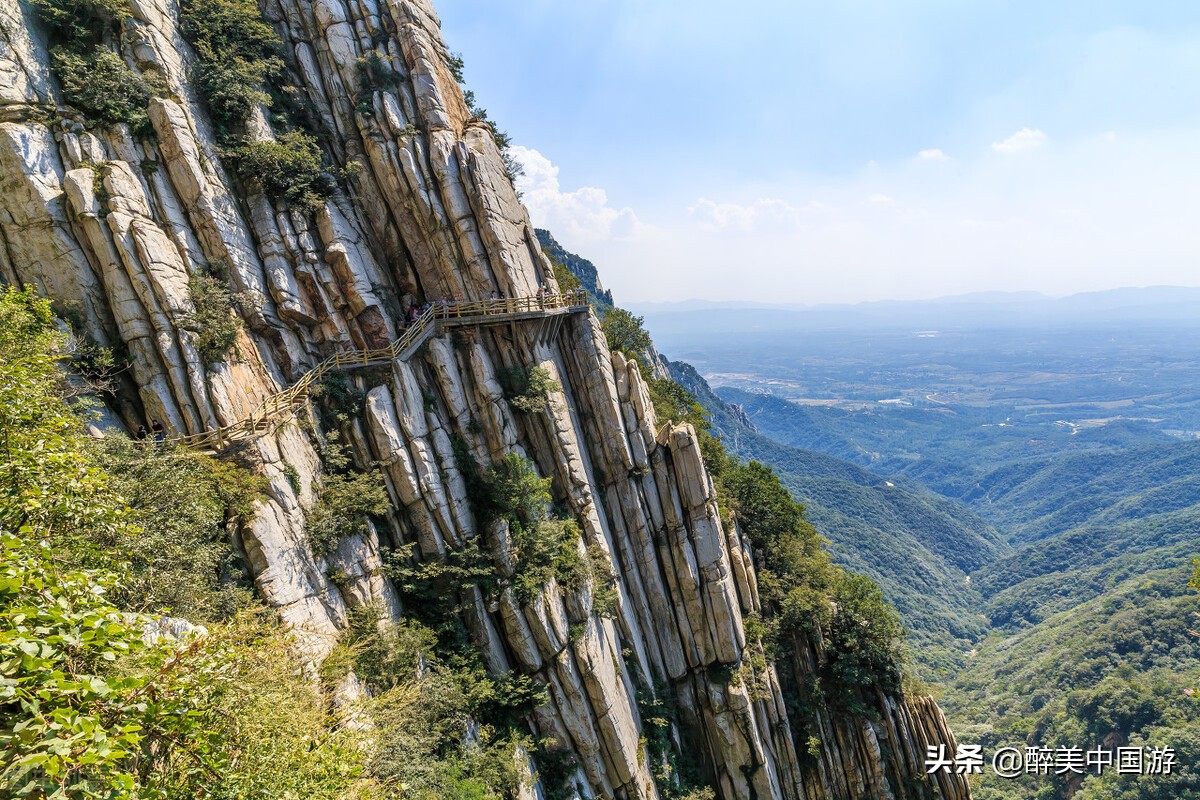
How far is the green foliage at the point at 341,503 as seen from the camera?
1827 cm

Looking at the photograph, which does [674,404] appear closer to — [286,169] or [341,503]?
[341,503]

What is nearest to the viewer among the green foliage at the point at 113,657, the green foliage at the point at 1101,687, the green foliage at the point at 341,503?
the green foliage at the point at 113,657

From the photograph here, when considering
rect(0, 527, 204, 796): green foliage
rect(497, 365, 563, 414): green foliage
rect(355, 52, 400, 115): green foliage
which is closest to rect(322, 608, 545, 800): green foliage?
rect(0, 527, 204, 796): green foliage

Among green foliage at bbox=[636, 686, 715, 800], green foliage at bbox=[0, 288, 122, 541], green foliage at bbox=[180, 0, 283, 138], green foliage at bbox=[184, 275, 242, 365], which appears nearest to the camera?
green foliage at bbox=[0, 288, 122, 541]

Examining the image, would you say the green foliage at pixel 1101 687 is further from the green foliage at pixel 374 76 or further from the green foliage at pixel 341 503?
the green foliage at pixel 374 76

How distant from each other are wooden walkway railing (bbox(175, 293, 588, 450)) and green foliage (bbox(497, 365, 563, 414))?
9.19ft

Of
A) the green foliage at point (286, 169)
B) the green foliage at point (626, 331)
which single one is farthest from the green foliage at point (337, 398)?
the green foliage at point (626, 331)

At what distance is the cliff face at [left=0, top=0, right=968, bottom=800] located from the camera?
17953 millimetres

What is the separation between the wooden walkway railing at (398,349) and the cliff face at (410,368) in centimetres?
68

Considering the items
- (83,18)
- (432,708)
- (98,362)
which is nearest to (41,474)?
(98,362)

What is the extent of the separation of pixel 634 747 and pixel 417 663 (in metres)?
12.1

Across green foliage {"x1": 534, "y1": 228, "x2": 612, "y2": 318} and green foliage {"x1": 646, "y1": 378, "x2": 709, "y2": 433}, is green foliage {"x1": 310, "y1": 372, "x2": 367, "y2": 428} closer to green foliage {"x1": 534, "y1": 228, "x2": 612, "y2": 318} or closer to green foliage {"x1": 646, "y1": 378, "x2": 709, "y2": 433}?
green foliage {"x1": 646, "y1": 378, "x2": 709, "y2": 433}

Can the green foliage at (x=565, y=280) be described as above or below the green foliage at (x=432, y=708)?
above

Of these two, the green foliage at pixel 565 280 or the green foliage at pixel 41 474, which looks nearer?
the green foliage at pixel 41 474
